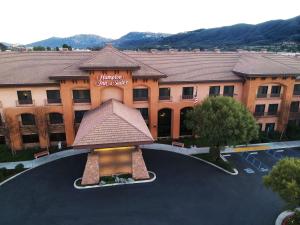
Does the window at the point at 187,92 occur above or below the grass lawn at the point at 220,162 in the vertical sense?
above

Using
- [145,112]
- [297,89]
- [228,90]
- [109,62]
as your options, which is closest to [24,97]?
[109,62]

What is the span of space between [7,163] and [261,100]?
40.0 metres

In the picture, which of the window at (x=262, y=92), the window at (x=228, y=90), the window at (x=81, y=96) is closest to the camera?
the window at (x=81, y=96)

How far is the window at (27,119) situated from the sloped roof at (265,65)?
33.5 m

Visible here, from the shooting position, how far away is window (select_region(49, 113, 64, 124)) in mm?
34781

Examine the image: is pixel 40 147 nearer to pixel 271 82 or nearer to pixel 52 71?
pixel 52 71

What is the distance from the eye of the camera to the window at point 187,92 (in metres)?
37.4

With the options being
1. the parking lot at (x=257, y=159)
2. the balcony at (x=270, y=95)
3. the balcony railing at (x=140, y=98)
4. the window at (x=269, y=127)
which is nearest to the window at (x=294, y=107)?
the balcony at (x=270, y=95)

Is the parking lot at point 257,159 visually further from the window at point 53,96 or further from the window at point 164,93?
the window at point 53,96

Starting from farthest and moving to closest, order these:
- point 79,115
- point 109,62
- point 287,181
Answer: point 79,115 < point 109,62 < point 287,181

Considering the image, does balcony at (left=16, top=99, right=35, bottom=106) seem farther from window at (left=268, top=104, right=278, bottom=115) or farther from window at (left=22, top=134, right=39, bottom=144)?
window at (left=268, top=104, right=278, bottom=115)

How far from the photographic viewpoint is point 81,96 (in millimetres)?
34531

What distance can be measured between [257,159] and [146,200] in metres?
18.4

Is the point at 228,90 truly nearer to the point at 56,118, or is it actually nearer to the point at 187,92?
the point at 187,92
